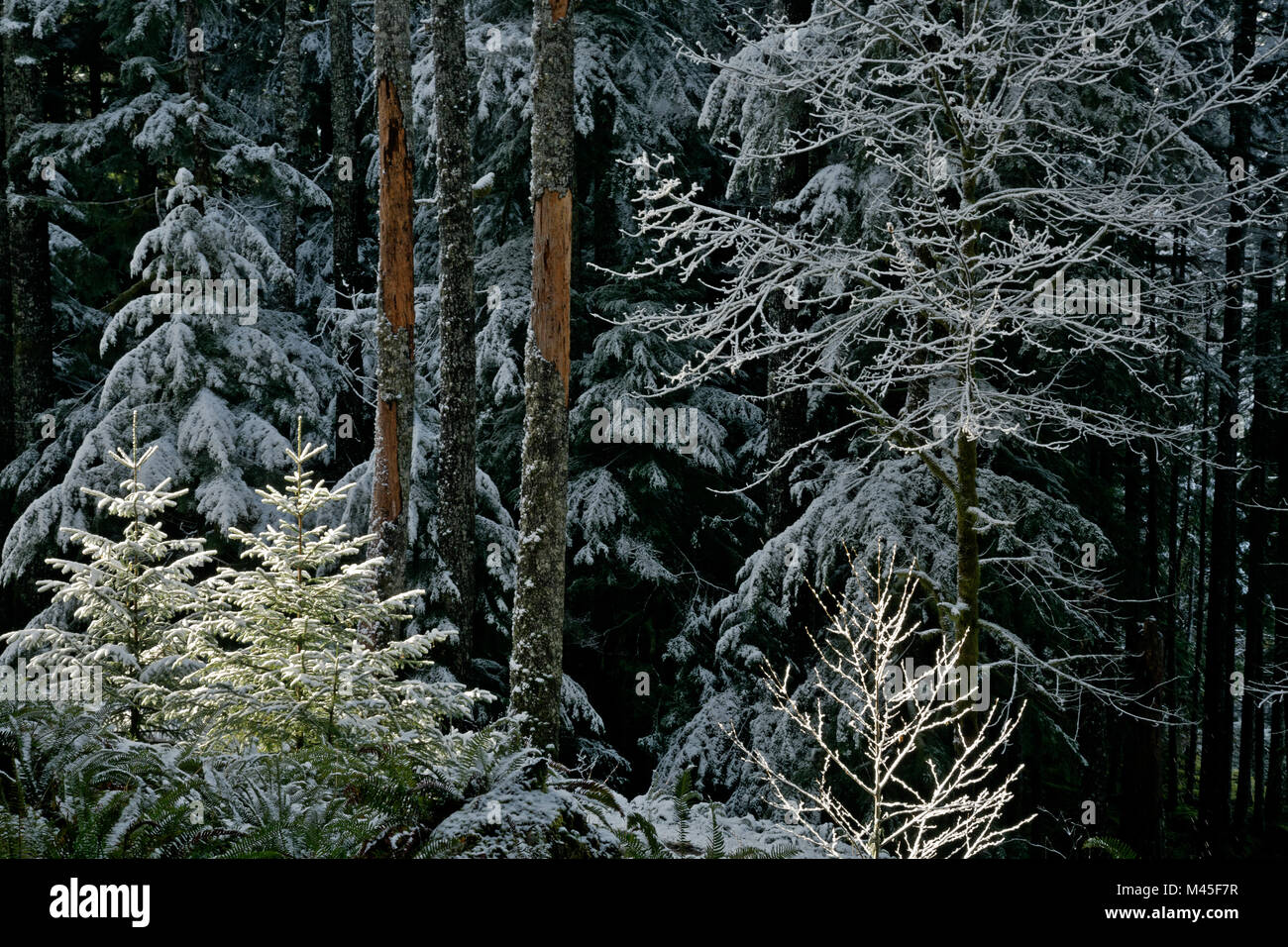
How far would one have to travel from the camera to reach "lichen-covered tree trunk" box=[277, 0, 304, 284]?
13477 millimetres

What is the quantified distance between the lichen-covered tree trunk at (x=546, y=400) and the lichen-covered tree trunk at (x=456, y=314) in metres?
2.22

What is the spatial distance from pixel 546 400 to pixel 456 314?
2714 millimetres

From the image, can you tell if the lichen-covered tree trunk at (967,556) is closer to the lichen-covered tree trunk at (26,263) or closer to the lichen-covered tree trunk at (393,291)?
the lichen-covered tree trunk at (393,291)

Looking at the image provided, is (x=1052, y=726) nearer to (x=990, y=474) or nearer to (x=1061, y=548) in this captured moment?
(x=1061, y=548)

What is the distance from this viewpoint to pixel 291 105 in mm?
13883

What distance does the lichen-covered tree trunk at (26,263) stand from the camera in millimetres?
12516

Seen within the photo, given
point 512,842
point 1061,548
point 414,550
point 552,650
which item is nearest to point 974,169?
point 1061,548

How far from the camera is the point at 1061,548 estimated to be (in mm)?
8852

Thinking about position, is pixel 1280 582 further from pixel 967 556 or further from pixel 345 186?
pixel 345 186

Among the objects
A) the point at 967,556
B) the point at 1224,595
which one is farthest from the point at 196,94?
the point at 1224,595

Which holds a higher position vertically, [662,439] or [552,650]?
[662,439]

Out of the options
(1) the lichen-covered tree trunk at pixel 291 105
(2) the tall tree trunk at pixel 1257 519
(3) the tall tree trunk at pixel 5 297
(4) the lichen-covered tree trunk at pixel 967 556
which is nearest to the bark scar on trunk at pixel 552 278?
(4) the lichen-covered tree trunk at pixel 967 556

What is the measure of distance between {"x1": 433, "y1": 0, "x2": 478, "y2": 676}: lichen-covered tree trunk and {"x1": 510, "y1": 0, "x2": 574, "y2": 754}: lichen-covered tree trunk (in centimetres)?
222
